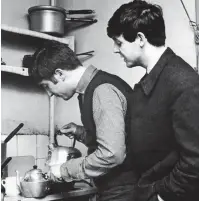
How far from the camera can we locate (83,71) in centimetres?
176

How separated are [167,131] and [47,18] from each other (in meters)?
1.43

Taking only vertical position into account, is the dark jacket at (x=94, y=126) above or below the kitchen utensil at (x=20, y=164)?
above

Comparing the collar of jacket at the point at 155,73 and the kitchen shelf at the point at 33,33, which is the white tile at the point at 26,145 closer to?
the kitchen shelf at the point at 33,33

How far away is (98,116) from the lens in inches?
60.9

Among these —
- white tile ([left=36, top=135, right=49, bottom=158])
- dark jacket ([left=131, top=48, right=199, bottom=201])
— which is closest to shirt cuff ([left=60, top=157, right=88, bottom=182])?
dark jacket ([left=131, top=48, right=199, bottom=201])

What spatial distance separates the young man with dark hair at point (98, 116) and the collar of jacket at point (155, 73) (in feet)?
0.64

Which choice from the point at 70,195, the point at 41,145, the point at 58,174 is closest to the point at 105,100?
the point at 58,174

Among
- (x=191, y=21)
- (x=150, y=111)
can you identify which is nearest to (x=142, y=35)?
(x=150, y=111)

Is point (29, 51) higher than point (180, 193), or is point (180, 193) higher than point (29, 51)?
point (29, 51)

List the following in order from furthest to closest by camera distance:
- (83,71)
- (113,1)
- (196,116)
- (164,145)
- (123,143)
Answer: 1. (113,1)
2. (83,71)
3. (123,143)
4. (164,145)
5. (196,116)

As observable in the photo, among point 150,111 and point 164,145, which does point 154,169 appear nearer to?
point 164,145

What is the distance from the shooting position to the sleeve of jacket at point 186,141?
4.04 feet

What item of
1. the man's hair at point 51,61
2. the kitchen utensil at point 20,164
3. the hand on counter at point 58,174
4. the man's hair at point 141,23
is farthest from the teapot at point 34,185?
the man's hair at point 141,23

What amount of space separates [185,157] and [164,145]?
0.34ft
